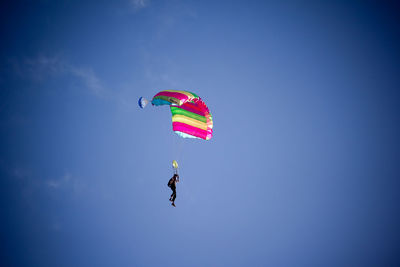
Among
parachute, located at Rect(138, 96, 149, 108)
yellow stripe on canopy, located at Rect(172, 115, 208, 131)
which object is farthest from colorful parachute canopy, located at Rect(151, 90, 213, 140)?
parachute, located at Rect(138, 96, 149, 108)

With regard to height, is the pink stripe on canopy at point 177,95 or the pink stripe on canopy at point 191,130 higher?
the pink stripe on canopy at point 177,95

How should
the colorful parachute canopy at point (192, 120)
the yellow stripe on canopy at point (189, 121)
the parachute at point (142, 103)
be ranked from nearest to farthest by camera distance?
the parachute at point (142, 103)
the colorful parachute canopy at point (192, 120)
the yellow stripe on canopy at point (189, 121)

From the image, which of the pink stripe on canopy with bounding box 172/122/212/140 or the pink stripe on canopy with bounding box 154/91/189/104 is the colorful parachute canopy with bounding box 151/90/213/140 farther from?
the pink stripe on canopy with bounding box 154/91/189/104

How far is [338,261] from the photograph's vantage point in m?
95.8

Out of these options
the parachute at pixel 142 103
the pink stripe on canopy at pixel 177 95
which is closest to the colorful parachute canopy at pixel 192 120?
the pink stripe on canopy at pixel 177 95

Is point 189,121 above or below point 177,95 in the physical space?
below

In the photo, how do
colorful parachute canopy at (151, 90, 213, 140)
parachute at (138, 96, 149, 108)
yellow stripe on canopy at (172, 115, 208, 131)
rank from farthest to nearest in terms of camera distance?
yellow stripe on canopy at (172, 115, 208, 131) → colorful parachute canopy at (151, 90, 213, 140) → parachute at (138, 96, 149, 108)

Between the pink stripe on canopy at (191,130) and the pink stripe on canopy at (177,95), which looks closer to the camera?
the pink stripe on canopy at (177,95)

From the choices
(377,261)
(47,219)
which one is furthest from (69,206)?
(377,261)

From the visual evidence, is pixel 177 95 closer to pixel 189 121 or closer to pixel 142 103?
pixel 142 103

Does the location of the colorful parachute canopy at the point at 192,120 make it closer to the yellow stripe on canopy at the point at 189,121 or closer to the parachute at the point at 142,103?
the yellow stripe on canopy at the point at 189,121

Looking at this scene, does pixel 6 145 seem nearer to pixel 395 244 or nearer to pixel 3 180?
pixel 3 180

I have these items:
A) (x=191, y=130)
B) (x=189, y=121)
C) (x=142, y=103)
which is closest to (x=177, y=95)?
(x=142, y=103)

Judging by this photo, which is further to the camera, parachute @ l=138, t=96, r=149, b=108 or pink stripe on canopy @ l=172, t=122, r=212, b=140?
pink stripe on canopy @ l=172, t=122, r=212, b=140
